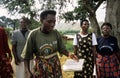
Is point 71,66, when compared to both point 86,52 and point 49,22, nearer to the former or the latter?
point 49,22

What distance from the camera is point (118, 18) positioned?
9000mm

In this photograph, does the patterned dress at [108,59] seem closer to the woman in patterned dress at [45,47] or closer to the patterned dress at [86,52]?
the patterned dress at [86,52]

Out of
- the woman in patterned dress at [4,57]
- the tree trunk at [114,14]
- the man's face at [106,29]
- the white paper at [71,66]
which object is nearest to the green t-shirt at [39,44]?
the white paper at [71,66]

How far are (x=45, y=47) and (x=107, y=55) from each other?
2.31 meters

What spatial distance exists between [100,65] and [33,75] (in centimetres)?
232

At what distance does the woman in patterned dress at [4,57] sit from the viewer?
18.9 feet

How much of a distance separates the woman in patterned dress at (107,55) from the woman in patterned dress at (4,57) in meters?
1.66

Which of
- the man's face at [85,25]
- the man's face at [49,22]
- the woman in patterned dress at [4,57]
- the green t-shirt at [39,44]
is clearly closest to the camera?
the man's face at [49,22]

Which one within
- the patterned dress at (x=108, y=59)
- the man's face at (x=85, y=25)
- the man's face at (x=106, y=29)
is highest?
the man's face at (x=85, y=25)

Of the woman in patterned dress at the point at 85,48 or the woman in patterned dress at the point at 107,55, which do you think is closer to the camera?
the woman in patterned dress at the point at 107,55

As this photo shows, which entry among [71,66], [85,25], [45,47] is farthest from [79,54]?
[45,47]

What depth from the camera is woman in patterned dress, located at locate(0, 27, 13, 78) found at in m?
5.77

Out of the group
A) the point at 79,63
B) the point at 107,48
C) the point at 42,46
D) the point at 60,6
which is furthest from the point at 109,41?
the point at 60,6

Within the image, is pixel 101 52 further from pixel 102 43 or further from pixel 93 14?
pixel 93 14
